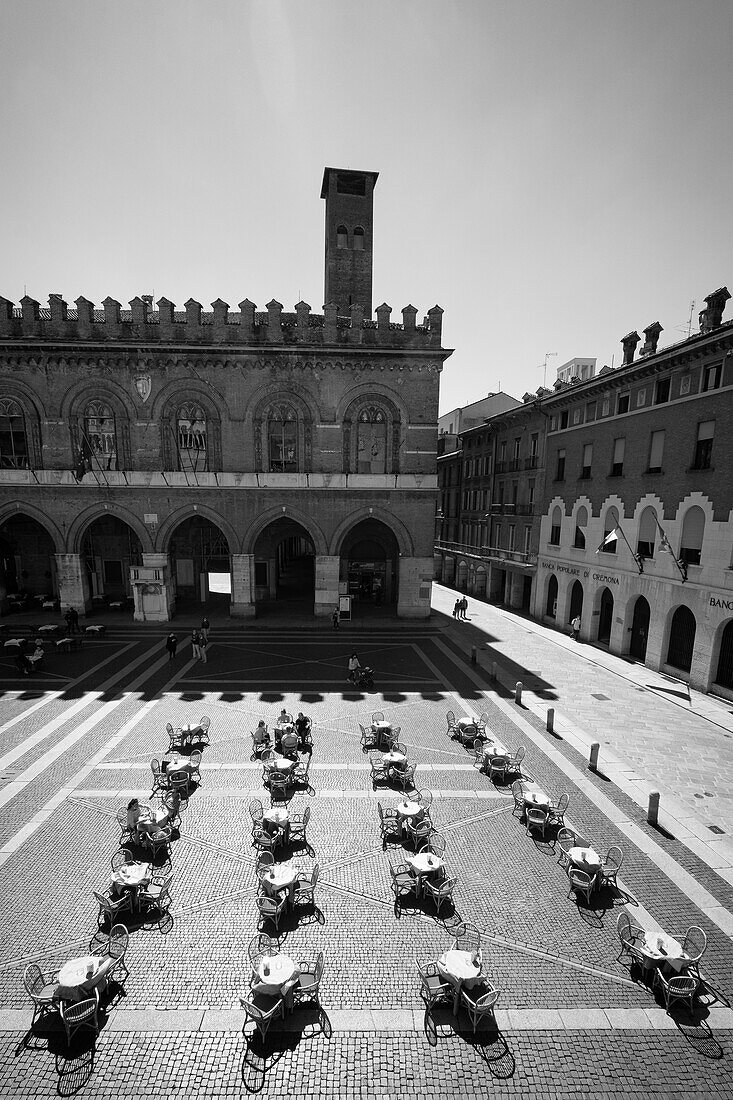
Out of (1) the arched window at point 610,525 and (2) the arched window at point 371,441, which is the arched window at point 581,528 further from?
(2) the arched window at point 371,441

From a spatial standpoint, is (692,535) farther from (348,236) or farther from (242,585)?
(348,236)

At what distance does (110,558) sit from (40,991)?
27793 mm

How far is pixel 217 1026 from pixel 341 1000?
68.8 inches

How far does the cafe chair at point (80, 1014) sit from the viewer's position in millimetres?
6395

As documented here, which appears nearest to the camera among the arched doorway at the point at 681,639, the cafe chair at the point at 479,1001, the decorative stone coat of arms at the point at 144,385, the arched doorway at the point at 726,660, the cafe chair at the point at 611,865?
the cafe chair at the point at 479,1001

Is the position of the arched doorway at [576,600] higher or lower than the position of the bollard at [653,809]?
higher

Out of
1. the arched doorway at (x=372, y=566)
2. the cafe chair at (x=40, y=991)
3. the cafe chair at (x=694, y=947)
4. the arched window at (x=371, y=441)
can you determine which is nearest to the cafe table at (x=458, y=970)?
the cafe chair at (x=694, y=947)

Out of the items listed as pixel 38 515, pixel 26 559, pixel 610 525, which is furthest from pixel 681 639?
pixel 26 559

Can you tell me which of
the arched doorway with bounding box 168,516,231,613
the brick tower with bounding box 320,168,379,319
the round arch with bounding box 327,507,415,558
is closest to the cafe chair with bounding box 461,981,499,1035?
the round arch with bounding box 327,507,415,558

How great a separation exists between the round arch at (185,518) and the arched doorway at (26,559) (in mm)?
8928

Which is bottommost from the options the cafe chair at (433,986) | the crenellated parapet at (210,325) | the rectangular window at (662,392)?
the cafe chair at (433,986)

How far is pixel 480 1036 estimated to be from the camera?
21.8 feet

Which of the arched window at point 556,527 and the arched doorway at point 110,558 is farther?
the arched doorway at point 110,558

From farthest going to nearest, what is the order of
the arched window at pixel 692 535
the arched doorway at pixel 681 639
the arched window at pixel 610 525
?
the arched window at pixel 610 525 → the arched doorway at pixel 681 639 → the arched window at pixel 692 535
